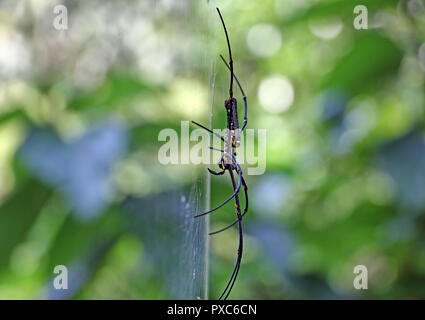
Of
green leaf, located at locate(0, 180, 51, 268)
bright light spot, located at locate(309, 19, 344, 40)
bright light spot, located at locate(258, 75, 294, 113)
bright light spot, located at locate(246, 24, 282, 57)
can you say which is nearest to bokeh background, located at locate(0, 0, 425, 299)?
green leaf, located at locate(0, 180, 51, 268)

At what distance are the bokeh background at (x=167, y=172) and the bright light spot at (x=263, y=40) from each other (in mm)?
883

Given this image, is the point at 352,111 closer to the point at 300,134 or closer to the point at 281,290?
the point at 281,290

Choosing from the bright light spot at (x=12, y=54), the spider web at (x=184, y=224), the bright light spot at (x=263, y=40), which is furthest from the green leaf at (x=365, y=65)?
the bright light spot at (x=263, y=40)

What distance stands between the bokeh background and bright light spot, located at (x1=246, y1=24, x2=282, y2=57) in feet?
2.90

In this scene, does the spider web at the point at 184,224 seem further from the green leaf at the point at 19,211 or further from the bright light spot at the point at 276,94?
the bright light spot at the point at 276,94

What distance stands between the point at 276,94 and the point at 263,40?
11.9 inches

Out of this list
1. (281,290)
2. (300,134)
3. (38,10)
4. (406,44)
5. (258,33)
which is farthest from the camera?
(258,33)

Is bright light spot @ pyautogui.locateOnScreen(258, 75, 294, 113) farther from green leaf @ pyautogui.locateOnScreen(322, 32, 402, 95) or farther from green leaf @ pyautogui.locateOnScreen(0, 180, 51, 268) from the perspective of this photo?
green leaf @ pyautogui.locateOnScreen(0, 180, 51, 268)

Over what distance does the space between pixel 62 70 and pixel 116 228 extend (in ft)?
1.75

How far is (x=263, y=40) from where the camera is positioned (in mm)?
2398

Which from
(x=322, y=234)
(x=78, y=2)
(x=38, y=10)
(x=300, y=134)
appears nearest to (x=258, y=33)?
(x=300, y=134)

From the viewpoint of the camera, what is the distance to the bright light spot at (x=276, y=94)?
2.24 metres

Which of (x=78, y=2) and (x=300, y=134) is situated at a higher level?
(x=78, y=2)
